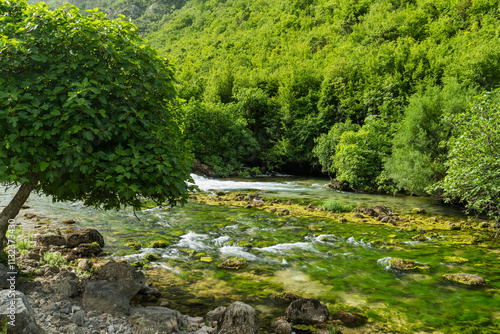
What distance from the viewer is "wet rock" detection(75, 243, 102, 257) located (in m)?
8.26

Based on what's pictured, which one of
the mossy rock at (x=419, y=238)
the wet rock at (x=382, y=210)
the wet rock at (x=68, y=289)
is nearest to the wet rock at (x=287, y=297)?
the wet rock at (x=68, y=289)

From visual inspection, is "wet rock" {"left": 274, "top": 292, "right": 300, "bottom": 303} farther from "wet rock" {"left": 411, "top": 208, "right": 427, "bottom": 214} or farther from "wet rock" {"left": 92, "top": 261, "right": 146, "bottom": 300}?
"wet rock" {"left": 411, "top": 208, "right": 427, "bottom": 214}

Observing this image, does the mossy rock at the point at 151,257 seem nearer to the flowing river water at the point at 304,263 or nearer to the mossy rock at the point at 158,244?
the flowing river water at the point at 304,263

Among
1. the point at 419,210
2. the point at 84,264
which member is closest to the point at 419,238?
the point at 419,210

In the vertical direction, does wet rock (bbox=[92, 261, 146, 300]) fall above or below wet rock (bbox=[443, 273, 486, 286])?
above

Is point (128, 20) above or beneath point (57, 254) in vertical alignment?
above

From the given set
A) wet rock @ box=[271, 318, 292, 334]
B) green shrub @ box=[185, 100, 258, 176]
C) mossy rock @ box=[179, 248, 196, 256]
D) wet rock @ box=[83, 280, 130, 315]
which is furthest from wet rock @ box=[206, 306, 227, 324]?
green shrub @ box=[185, 100, 258, 176]

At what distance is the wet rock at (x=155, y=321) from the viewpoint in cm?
459

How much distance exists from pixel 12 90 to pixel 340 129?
1154 inches

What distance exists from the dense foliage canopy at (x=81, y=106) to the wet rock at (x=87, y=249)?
3175 mm

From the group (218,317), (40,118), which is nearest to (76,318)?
(218,317)

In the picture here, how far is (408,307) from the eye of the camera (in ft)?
20.8

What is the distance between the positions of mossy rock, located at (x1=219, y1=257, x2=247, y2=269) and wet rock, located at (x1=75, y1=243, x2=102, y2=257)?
3.63 m

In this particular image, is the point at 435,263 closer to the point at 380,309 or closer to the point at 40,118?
the point at 380,309
